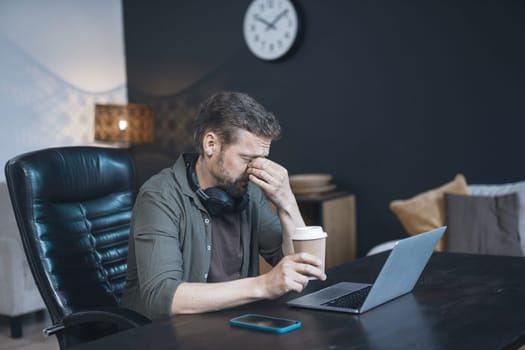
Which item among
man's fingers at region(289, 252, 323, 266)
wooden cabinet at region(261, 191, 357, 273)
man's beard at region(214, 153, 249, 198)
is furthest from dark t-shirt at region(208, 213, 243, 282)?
wooden cabinet at region(261, 191, 357, 273)

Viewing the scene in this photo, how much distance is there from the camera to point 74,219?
7.11ft

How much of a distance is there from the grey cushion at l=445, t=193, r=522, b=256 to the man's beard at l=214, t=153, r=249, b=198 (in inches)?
65.4

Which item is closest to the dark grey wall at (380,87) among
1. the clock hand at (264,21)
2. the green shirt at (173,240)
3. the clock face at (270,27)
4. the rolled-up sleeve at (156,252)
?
the clock face at (270,27)

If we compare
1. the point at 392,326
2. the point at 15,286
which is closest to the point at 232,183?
the point at 392,326

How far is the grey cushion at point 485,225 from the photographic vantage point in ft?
10.4

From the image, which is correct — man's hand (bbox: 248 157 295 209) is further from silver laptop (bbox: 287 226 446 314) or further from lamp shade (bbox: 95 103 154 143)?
lamp shade (bbox: 95 103 154 143)

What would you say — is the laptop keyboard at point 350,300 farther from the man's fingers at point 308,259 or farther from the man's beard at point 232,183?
the man's beard at point 232,183

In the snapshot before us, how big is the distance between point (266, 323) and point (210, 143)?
0.69m

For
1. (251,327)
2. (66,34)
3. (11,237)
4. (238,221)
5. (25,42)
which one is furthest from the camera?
(66,34)

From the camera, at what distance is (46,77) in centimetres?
461

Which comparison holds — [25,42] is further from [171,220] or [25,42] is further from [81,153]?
[171,220]

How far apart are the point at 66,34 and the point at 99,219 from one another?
9.49 feet

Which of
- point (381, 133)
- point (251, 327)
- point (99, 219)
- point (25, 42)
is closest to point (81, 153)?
point (99, 219)

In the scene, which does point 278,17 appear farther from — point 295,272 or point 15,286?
point 295,272
